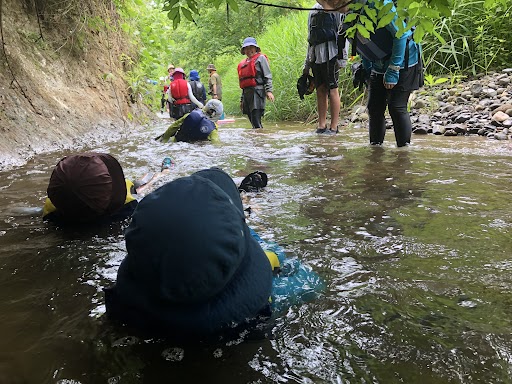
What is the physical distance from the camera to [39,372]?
1.11 m

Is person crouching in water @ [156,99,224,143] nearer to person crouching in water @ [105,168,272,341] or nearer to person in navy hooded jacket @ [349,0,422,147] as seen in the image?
person in navy hooded jacket @ [349,0,422,147]

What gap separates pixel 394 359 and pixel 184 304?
1.92 ft

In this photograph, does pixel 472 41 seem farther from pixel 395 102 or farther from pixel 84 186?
pixel 84 186

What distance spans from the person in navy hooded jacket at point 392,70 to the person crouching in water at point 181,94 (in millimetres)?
5725

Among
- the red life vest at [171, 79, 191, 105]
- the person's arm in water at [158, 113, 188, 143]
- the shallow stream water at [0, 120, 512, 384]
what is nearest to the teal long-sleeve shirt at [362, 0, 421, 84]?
the shallow stream water at [0, 120, 512, 384]

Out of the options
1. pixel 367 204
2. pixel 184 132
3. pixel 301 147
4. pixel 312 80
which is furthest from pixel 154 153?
pixel 367 204

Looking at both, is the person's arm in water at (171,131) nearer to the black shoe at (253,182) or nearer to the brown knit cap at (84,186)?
the black shoe at (253,182)

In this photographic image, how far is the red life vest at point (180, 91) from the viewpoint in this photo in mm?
9531

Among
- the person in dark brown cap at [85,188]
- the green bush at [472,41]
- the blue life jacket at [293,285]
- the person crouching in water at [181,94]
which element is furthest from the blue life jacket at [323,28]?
the blue life jacket at [293,285]

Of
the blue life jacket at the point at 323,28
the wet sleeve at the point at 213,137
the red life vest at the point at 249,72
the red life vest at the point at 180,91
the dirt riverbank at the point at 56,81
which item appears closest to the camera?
the dirt riverbank at the point at 56,81

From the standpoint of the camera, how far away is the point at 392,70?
384 cm

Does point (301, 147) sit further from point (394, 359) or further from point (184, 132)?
point (394, 359)

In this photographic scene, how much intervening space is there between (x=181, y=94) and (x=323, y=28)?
4.62m

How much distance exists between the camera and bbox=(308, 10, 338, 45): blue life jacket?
5699mm
